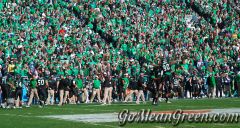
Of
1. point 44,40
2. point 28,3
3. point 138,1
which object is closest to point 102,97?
point 44,40

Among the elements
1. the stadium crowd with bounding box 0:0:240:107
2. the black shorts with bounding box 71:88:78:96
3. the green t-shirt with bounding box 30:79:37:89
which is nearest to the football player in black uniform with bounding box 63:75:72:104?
the stadium crowd with bounding box 0:0:240:107

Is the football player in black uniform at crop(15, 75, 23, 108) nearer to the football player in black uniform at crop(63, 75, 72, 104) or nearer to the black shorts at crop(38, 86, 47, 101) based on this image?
the black shorts at crop(38, 86, 47, 101)

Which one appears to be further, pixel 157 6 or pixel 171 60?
pixel 157 6

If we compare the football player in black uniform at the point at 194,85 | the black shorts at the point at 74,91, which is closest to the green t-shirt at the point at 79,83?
the black shorts at the point at 74,91

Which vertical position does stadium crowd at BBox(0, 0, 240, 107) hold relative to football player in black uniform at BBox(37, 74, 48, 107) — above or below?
above

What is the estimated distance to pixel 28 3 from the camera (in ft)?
147

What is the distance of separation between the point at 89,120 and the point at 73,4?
80.7 feet

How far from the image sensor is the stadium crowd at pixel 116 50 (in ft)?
124

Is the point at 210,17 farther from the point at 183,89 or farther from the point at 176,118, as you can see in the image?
the point at 176,118

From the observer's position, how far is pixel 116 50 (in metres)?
44.1

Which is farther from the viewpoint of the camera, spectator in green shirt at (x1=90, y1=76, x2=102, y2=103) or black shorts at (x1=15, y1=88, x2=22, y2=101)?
spectator in green shirt at (x1=90, y1=76, x2=102, y2=103)

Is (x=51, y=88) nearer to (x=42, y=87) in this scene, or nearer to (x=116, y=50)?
(x=42, y=87)

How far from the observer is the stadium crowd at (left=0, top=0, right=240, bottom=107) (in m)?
37.7

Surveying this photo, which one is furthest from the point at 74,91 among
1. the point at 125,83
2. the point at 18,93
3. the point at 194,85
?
the point at 194,85
